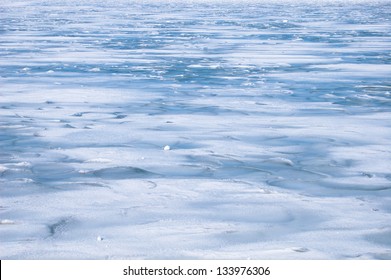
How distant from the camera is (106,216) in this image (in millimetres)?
4312

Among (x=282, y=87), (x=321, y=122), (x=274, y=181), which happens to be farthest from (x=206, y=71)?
(x=274, y=181)

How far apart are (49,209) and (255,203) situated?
4.33ft

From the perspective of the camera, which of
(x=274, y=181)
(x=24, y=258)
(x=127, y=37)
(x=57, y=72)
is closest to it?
(x=24, y=258)

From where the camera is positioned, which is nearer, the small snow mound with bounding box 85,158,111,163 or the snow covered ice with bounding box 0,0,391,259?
the snow covered ice with bounding box 0,0,391,259

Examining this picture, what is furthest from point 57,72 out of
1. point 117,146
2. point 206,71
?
point 117,146

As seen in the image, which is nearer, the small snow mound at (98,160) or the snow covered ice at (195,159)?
the snow covered ice at (195,159)

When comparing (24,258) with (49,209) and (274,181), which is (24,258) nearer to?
(49,209)

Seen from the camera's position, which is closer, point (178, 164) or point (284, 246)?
point (284, 246)

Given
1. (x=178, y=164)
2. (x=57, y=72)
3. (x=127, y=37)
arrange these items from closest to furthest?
(x=178, y=164) → (x=57, y=72) → (x=127, y=37)

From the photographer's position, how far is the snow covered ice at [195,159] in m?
3.98

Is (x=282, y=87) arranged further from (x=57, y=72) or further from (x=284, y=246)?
(x=284, y=246)

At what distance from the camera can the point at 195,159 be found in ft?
18.5

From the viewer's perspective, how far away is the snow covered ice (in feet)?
13.1

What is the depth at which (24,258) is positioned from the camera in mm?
3693
